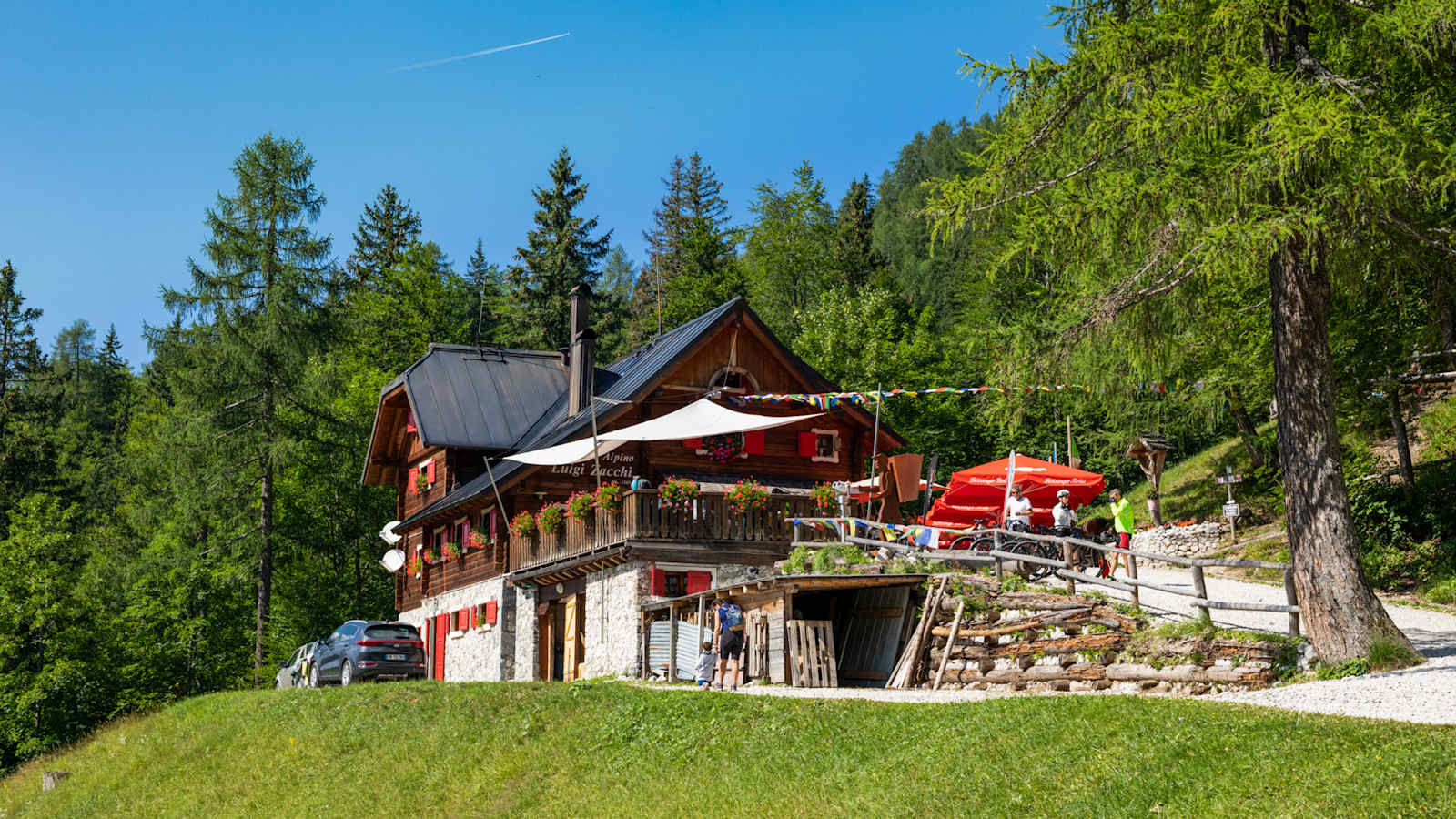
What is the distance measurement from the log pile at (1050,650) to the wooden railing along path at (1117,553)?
1.22ft

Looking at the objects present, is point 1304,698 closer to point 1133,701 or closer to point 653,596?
point 1133,701

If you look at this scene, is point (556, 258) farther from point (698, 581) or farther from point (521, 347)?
point (698, 581)

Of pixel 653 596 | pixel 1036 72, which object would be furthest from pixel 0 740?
pixel 1036 72

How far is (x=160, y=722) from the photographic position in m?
27.8

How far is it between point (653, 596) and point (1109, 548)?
9777 mm

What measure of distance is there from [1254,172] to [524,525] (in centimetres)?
1820

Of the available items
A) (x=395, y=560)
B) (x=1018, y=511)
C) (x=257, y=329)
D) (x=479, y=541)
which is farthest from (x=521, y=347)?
(x=1018, y=511)

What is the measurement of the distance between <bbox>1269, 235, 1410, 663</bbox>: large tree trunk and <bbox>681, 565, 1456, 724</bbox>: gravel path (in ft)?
2.58

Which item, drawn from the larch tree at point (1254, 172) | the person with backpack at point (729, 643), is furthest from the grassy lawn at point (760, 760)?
the larch tree at point (1254, 172)

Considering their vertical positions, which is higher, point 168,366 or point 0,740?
point 168,366

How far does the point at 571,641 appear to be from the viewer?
92.3 ft

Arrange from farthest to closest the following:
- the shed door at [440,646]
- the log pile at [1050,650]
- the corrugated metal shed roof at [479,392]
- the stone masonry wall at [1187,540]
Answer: the corrugated metal shed roof at [479,392]
the shed door at [440,646]
the stone masonry wall at [1187,540]
the log pile at [1050,650]

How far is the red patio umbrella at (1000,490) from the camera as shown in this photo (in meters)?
26.8

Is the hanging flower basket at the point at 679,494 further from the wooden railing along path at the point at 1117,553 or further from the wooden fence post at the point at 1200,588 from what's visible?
the wooden fence post at the point at 1200,588
